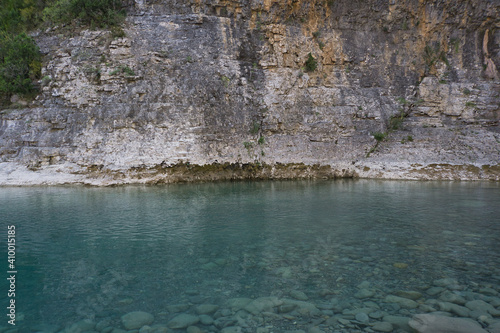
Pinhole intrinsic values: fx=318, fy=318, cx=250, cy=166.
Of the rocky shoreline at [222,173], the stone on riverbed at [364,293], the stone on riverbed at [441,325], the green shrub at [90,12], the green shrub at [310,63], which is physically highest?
the green shrub at [90,12]

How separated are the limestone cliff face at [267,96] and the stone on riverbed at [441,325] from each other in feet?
65.7

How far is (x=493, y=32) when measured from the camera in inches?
1153

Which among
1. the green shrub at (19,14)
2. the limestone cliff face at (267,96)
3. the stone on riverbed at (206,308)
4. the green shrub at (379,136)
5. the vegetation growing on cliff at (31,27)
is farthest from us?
the green shrub at (19,14)

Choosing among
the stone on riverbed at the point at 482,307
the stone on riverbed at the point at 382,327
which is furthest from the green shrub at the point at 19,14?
the stone on riverbed at the point at 482,307

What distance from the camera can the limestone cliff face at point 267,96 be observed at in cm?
2319

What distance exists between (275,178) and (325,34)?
1441cm

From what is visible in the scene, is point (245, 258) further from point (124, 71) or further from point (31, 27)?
point (31, 27)

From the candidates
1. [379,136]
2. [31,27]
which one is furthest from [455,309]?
[31,27]

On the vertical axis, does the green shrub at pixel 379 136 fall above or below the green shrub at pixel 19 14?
below

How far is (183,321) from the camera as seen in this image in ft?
14.4

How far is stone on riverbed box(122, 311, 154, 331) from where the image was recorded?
4295 millimetres

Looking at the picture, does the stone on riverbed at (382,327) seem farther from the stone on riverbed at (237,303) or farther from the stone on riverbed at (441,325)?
the stone on riverbed at (237,303)

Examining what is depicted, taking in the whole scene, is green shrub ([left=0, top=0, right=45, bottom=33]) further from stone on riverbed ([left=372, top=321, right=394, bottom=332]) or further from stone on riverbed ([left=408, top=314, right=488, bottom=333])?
stone on riverbed ([left=408, top=314, right=488, bottom=333])

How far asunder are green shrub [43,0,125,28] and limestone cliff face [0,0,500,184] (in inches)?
43.5
